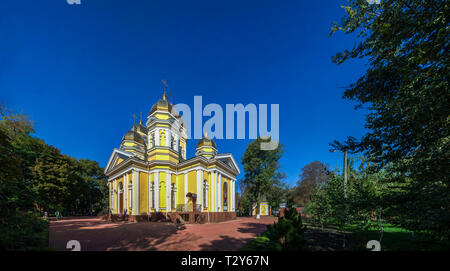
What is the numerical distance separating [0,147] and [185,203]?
1658 cm

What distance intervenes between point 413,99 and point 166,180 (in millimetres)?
19169

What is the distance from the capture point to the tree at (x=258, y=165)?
92.0 ft

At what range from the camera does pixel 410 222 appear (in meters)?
4.61

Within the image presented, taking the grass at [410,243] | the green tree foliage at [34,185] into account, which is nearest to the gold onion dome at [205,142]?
the green tree foliage at [34,185]

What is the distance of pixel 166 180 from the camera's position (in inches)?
760

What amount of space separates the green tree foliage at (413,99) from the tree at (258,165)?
21628mm

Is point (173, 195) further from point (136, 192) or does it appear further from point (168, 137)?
point (168, 137)

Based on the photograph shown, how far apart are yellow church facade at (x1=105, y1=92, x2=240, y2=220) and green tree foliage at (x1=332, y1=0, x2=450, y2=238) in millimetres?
15417

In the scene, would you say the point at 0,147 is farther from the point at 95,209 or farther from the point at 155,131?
the point at 95,209

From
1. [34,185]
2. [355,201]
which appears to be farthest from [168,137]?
[355,201]

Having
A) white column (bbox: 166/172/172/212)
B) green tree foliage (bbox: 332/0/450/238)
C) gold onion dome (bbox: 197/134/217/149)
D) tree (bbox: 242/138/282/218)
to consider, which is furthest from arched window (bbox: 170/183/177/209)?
green tree foliage (bbox: 332/0/450/238)
